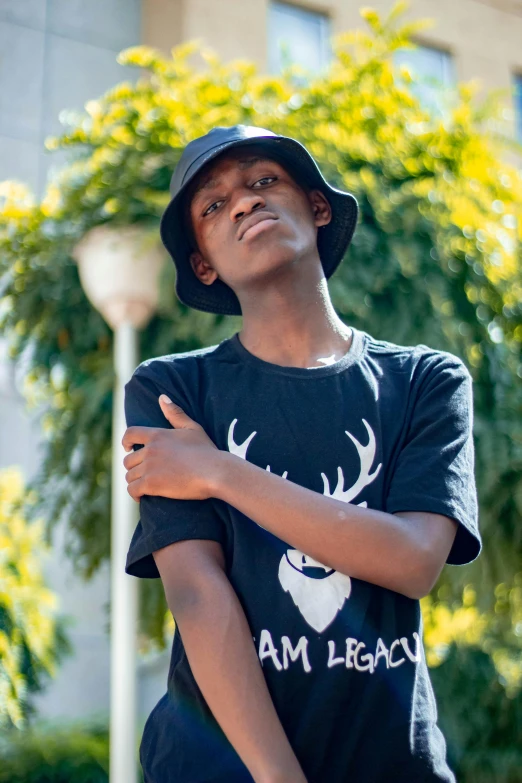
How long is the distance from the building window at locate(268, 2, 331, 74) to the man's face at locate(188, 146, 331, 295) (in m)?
7.87

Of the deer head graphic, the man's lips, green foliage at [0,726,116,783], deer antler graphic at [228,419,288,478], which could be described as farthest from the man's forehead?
green foliage at [0,726,116,783]

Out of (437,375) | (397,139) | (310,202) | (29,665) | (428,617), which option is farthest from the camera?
(428,617)

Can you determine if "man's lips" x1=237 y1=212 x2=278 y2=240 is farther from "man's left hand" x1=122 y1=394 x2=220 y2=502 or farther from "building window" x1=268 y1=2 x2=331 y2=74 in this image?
"building window" x1=268 y1=2 x2=331 y2=74

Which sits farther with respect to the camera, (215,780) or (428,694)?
(428,694)

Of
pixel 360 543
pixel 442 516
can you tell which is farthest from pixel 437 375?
pixel 360 543

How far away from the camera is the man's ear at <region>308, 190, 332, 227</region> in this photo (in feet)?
6.23

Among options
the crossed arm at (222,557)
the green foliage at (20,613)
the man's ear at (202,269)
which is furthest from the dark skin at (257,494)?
the green foliage at (20,613)

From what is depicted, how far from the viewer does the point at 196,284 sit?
195cm

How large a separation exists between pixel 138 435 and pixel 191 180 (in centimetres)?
45

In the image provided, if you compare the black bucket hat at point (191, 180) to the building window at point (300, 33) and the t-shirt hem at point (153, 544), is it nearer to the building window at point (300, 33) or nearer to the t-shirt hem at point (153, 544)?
the t-shirt hem at point (153, 544)

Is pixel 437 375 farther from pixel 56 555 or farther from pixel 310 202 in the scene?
pixel 56 555

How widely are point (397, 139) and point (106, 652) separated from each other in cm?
635

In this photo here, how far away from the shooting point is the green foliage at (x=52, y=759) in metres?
5.37

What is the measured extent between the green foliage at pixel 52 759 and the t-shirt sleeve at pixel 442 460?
4.29 metres
